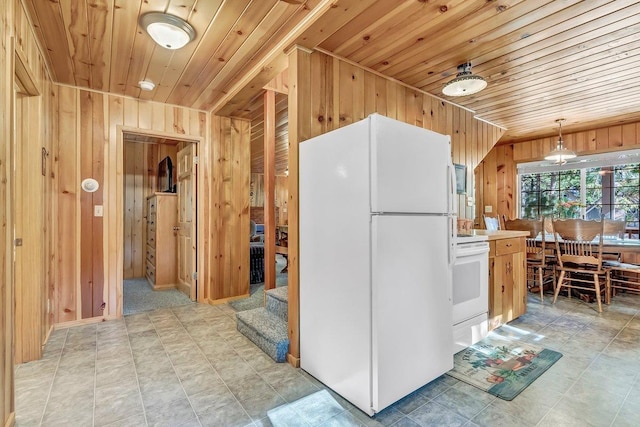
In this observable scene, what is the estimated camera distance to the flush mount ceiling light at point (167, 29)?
200 cm

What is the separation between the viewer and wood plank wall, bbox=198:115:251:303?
378 centimetres

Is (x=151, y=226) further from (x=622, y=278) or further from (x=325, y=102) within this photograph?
(x=622, y=278)

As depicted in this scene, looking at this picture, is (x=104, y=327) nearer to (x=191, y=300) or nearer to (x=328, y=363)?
(x=191, y=300)

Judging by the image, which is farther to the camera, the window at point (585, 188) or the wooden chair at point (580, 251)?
the window at point (585, 188)

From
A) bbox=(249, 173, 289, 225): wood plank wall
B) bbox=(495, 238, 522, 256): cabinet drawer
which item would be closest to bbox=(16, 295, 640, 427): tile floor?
bbox=(495, 238, 522, 256): cabinet drawer

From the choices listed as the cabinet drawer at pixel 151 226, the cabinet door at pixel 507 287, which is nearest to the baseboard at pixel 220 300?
the cabinet drawer at pixel 151 226

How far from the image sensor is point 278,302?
110 inches

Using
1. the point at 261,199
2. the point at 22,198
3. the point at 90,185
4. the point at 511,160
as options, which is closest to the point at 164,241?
the point at 90,185

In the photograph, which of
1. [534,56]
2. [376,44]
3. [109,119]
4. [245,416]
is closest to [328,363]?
[245,416]

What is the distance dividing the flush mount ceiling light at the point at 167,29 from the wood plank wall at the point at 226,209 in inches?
66.5

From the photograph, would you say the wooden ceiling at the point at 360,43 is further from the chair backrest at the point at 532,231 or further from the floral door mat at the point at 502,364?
the floral door mat at the point at 502,364

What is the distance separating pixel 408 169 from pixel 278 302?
1689 millimetres

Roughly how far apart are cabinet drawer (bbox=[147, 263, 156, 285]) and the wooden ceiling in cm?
253

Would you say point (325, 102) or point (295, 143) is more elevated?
point (325, 102)
